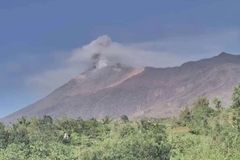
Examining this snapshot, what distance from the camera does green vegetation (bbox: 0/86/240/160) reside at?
77.3m

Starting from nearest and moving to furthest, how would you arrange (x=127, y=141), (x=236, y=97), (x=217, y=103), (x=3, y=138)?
(x=127, y=141)
(x=236, y=97)
(x=3, y=138)
(x=217, y=103)

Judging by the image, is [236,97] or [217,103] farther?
[217,103]

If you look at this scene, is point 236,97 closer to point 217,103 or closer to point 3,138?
point 217,103

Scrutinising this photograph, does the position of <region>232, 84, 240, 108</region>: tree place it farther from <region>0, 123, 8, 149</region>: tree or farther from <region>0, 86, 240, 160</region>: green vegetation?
<region>0, 123, 8, 149</region>: tree

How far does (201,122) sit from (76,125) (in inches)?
940

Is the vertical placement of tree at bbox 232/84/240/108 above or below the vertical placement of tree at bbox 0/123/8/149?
below

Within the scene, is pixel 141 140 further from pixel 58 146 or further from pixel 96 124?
pixel 96 124

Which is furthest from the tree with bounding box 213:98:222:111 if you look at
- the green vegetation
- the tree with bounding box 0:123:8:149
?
the tree with bounding box 0:123:8:149

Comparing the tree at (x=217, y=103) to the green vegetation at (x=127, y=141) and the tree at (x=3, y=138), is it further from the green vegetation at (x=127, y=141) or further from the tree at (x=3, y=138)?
the tree at (x=3, y=138)

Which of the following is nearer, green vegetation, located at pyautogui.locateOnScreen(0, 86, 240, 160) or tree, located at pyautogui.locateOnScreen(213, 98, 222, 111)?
green vegetation, located at pyautogui.locateOnScreen(0, 86, 240, 160)

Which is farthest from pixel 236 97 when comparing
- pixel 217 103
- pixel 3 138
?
pixel 3 138

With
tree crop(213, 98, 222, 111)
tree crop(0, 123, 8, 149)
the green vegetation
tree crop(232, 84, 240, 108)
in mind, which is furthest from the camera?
tree crop(213, 98, 222, 111)

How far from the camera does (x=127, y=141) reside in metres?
82.7

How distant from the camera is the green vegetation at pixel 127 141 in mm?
77288
